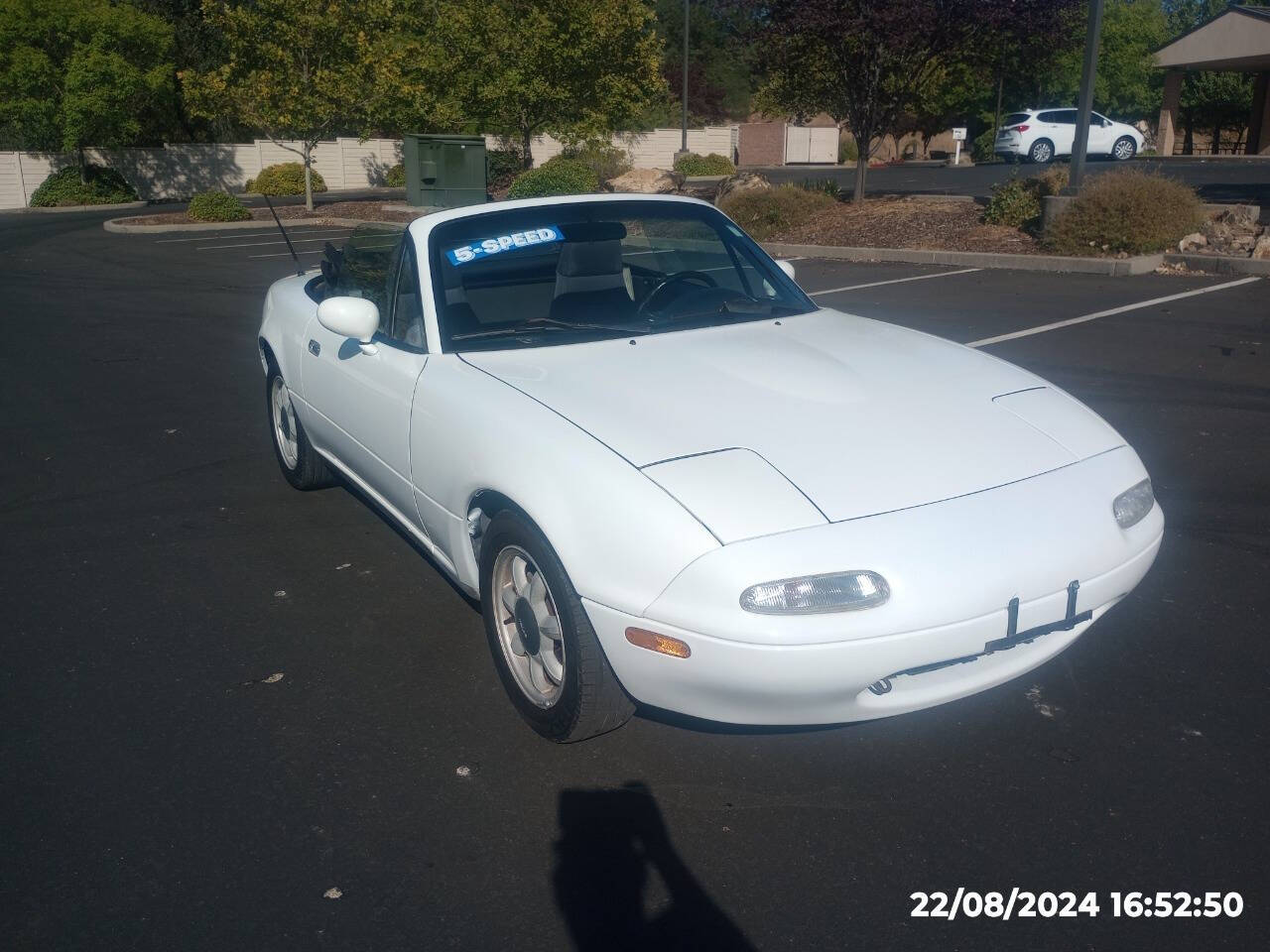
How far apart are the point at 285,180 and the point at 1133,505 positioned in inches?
1506

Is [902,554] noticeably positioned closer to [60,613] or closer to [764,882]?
[764,882]

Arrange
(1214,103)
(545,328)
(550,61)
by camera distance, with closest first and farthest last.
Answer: (545,328), (550,61), (1214,103)

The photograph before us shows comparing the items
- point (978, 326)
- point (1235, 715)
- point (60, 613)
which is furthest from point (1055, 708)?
point (978, 326)

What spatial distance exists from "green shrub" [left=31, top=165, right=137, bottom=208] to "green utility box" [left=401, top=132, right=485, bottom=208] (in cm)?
1357

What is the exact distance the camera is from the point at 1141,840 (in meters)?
2.88

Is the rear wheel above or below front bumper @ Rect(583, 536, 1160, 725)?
above

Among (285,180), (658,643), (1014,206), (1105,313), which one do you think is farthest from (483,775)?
(285,180)

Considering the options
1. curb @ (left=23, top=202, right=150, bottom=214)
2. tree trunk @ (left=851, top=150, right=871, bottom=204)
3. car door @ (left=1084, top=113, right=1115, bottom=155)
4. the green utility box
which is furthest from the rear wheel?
curb @ (left=23, top=202, right=150, bottom=214)

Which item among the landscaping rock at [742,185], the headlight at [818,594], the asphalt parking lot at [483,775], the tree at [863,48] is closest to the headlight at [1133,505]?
the asphalt parking lot at [483,775]

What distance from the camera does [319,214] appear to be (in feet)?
92.4

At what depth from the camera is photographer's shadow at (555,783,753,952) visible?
2.61 m

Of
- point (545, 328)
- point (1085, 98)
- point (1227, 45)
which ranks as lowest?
point (545, 328)

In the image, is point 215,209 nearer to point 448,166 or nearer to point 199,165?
point 448,166

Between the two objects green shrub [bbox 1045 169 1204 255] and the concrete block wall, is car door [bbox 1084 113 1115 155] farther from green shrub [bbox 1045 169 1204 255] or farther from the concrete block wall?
green shrub [bbox 1045 169 1204 255]
